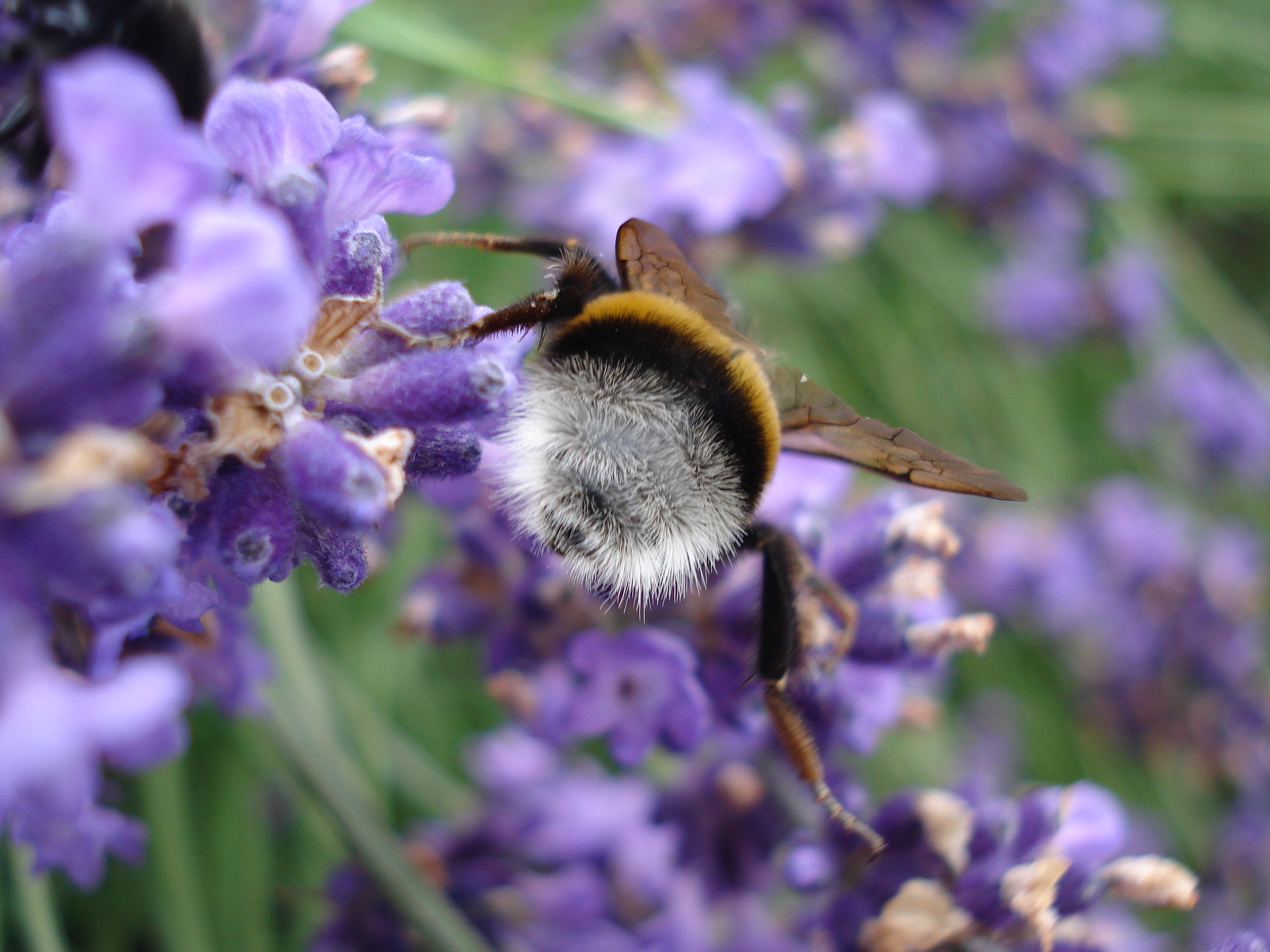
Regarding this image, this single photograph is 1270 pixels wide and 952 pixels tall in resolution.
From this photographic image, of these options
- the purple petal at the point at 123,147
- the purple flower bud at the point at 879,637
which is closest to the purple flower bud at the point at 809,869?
the purple flower bud at the point at 879,637

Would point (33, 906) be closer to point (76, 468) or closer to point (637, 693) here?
point (637, 693)

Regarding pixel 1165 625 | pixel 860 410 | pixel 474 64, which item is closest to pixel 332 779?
pixel 474 64

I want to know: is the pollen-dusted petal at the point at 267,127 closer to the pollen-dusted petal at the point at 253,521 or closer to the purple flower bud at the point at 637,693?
the pollen-dusted petal at the point at 253,521

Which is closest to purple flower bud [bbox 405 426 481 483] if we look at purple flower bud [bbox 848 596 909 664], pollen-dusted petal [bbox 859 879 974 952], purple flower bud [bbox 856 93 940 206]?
purple flower bud [bbox 848 596 909 664]

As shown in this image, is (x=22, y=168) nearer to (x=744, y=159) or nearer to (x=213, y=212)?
(x=213, y=212)

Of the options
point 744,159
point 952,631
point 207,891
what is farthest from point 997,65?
point 207,891

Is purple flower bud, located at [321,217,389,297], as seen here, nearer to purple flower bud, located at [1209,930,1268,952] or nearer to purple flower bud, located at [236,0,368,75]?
purple flower bud, located at [236,0,368,75]
